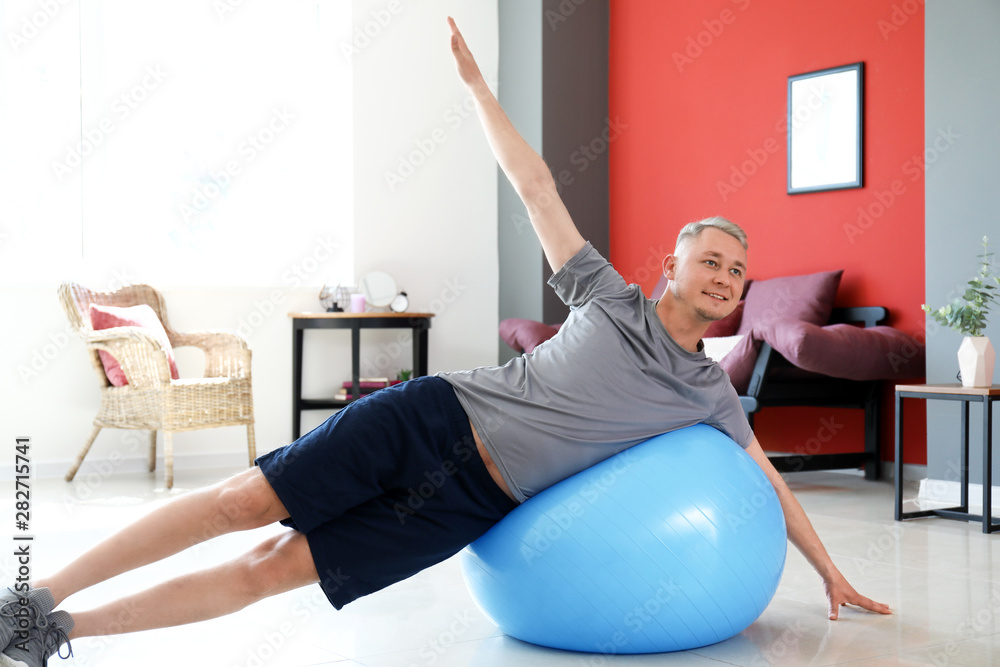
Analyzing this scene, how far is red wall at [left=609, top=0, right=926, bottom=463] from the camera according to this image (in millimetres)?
4422

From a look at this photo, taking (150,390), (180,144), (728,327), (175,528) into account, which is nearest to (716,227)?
(175,528)

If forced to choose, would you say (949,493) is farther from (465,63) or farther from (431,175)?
(431,175)

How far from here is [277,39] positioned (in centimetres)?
561

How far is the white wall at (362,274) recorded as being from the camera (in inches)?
183

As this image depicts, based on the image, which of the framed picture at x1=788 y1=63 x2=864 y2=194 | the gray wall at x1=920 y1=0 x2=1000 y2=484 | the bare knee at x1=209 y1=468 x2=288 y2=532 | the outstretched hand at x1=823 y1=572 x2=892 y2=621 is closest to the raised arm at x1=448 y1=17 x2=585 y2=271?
the bare knee at x1=209 y1=468 x2=288 y2=532

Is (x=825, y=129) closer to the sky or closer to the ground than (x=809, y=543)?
closer to the sky

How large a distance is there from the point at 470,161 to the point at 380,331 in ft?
4.00

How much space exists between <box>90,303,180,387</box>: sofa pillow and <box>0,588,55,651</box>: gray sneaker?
287cm

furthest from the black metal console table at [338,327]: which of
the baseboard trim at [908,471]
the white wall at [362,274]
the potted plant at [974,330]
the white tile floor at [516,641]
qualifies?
the potted plant at [974,330]

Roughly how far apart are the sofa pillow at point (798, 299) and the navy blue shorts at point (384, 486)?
2790 millimetres

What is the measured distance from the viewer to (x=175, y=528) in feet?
5.55

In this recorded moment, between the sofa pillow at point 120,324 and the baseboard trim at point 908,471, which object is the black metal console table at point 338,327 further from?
the baseboard trim at point 908,471

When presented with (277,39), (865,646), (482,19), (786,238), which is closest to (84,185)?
(277,39)

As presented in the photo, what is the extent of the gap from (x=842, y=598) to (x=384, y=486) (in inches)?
41.8
